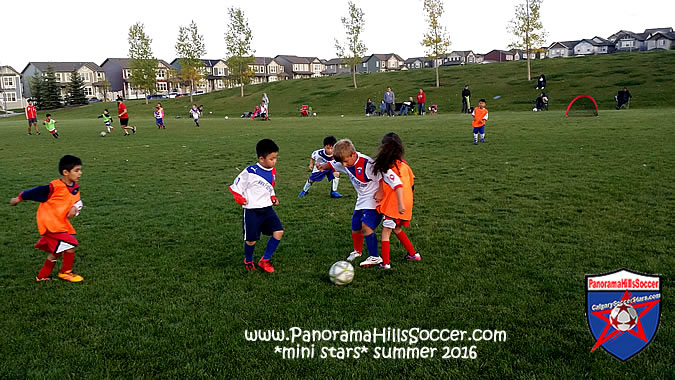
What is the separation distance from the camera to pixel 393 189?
5492 mm

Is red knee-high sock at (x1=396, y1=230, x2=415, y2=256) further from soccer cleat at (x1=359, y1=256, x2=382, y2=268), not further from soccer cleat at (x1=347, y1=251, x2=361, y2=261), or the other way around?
soccer cleat at (x1=347, y1=251, x2=361, y2=261)

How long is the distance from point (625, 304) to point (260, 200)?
12.9 feet

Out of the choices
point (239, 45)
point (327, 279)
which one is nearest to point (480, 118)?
point (327, 279)

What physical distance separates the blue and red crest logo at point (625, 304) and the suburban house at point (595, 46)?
124 metres

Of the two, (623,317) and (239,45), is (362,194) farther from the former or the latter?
(239,45)

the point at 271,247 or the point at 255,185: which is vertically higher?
the point at 255,185

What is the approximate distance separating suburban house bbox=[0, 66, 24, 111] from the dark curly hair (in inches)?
4267

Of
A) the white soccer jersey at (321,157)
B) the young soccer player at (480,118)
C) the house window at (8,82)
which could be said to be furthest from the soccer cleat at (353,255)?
the house window at (8,82)

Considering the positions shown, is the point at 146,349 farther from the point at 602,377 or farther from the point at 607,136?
the point at 607,136

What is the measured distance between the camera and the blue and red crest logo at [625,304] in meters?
3.06

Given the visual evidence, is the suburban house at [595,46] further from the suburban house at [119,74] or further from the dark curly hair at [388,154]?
the dark curly hair at [388,154]

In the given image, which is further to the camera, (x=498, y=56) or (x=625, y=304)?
(x=498, y=56)

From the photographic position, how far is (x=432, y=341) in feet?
13.4

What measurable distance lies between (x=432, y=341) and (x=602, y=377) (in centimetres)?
129
